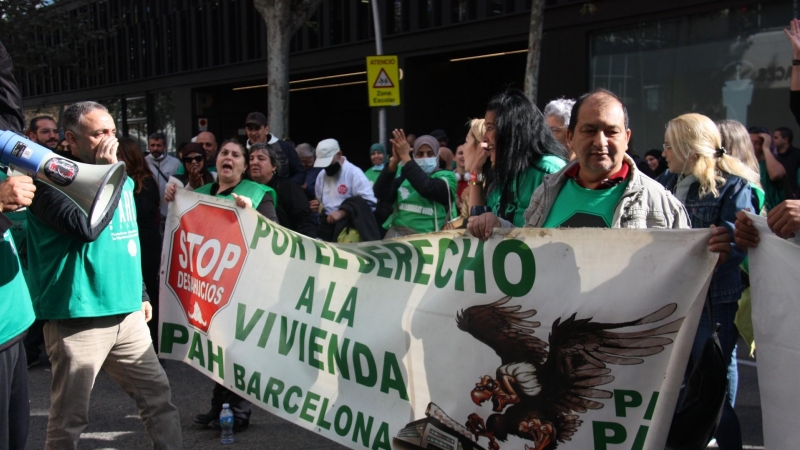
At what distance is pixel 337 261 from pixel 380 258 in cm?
29

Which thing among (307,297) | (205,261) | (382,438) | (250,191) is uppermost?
(250,191)

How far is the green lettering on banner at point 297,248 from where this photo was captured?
3812mm

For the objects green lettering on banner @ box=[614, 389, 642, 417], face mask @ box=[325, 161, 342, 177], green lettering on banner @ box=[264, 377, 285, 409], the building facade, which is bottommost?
green lettering on banner @ box=[264, 377, 285, 409]

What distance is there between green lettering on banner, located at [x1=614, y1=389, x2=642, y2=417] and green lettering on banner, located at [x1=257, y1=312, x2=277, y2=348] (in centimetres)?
186

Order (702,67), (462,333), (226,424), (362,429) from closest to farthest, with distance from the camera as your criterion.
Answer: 1. (462,333)
2. (362,429)
3. (226,424)
4. (702,67)

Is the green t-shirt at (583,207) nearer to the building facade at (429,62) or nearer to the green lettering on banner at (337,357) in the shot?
A: the green lettering on banner at (337,357)

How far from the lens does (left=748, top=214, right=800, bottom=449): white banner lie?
8.02ft

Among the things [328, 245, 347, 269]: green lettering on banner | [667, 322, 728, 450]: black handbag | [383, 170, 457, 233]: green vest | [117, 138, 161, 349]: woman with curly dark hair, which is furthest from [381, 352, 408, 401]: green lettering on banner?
[117, 138, 161, 349]: woman with curly dark hair

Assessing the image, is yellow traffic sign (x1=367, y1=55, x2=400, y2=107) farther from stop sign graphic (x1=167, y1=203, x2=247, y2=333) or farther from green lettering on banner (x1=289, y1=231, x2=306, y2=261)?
green lettering on banner (x1=289, y1=231, x2=306, y2=261)

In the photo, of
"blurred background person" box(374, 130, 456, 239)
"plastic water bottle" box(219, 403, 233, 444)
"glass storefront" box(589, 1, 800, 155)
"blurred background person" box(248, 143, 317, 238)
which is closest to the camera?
"plastic water bottle" box(219, 403, 233, 444)

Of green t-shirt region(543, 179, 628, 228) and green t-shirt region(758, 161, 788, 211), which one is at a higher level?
green t-shirt region(543, 179, 628, 228)

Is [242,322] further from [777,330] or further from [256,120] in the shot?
[256,120]

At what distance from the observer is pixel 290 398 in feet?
11.9

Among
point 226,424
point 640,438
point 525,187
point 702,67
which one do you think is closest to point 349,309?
point 525,187
